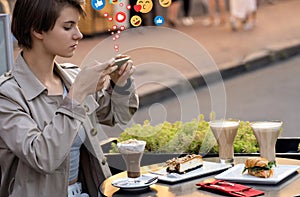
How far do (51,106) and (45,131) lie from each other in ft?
1.10

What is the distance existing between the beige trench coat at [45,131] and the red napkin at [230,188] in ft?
2.13

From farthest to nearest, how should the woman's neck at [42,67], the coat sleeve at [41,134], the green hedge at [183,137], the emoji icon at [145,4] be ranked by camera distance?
1. the green hedge at [183,137]
2. the emoji icon at [145,4]
3. the woman's neck at [42,67]
4. the coat sleeve at [41,134]

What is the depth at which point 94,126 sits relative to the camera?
14.1 feet

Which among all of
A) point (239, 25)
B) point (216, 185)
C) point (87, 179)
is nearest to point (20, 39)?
point (87, 179)

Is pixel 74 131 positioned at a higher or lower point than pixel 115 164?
higher

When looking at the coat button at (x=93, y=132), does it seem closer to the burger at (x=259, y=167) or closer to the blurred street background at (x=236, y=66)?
the burger at (x=259, y=167)

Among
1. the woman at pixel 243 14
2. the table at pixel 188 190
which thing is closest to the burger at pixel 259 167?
the table at pixel 188 190

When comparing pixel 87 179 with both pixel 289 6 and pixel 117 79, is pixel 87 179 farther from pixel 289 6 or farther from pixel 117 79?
pixel 289 6

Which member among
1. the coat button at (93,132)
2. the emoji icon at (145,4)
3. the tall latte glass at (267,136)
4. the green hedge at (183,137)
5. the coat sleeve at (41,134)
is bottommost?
the green hedge at (183,137)

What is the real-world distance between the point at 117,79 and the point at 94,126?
30cm

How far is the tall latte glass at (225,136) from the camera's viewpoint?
4.27m

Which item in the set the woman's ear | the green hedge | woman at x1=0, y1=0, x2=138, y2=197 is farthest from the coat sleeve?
the green hedge

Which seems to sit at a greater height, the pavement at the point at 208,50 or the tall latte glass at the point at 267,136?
the tall latte glass at the point at 267,136

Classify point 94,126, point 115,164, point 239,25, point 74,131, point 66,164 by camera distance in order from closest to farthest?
point 74,131
point 66,164
point 94,126
point 115,164
point 239,25
